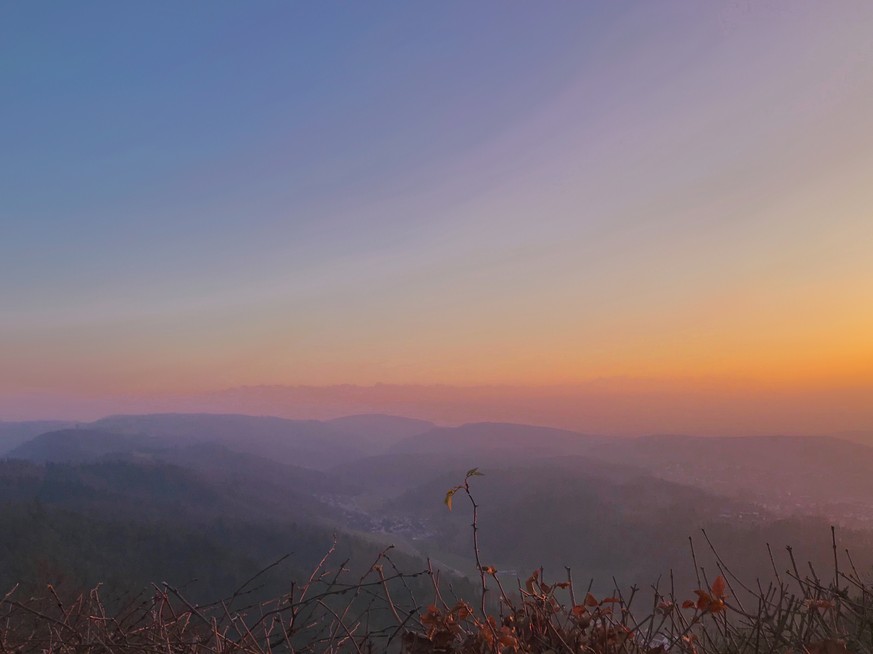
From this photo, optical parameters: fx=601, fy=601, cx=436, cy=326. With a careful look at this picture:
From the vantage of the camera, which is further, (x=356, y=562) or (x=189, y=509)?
(x=189, y=509)

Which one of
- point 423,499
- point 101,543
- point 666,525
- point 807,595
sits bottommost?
→ point 423,499

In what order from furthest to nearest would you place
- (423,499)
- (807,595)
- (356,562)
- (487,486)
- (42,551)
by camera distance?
(423,499), (487,486), (356,562), (42,551), (807,595)

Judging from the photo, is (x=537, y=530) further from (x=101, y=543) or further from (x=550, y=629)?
(x=550, y=629)

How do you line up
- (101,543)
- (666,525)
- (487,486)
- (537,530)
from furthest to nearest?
1. (487,486)
2. (537,530)
3. (666,525)
4. (101,543)

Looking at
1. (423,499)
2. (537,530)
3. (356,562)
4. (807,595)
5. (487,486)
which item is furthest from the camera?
(423,499)

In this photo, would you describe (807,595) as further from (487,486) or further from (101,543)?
(487,486)

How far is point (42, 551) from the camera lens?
189ft

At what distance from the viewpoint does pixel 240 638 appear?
2457 mm

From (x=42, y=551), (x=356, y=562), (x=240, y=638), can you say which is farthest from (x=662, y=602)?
(x=356, y=562)

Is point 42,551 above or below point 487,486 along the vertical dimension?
above

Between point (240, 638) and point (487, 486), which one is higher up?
point (240, 638)

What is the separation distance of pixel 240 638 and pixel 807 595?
2.60 meters

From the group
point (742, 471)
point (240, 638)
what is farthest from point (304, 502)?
point (240, 638)

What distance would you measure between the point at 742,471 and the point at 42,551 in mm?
130948
